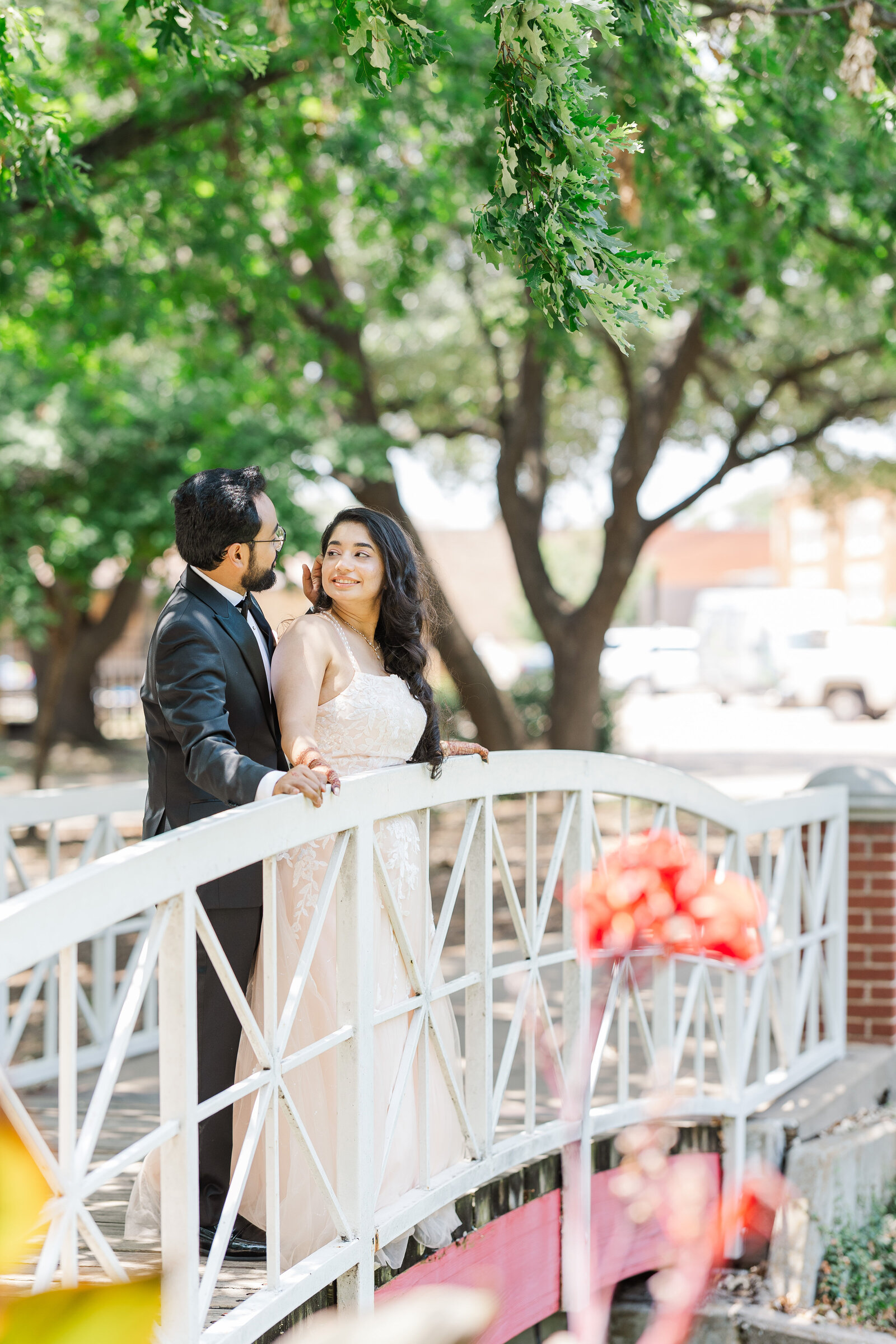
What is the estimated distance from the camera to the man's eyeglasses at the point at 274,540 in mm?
3254

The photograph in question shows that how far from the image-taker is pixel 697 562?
59281mm

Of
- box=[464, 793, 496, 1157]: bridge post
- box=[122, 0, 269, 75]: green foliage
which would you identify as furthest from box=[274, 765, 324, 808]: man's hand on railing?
box=[122, 0, 269, 75]: green foliage

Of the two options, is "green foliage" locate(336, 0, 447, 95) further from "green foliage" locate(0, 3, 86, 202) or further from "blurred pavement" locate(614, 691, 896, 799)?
"blurred pavement" locate(614, 691, 896, 799)

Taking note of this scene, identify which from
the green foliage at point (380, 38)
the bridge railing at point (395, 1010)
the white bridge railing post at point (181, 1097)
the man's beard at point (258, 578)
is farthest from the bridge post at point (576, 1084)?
the green foliage at point (380, 38)

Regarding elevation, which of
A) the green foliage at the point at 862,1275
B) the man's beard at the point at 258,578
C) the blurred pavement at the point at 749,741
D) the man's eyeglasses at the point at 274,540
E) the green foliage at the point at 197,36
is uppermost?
the green foliage at the point at 197,36

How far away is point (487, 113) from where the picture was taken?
866 centimetres

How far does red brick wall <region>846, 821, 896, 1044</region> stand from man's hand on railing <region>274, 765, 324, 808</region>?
419 centimetres

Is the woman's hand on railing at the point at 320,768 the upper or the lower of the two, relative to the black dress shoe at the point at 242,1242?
upper

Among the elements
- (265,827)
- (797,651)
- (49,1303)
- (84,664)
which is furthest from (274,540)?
(797,651)

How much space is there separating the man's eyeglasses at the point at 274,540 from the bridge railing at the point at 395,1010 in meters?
0.69

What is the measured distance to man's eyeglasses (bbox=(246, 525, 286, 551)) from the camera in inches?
128

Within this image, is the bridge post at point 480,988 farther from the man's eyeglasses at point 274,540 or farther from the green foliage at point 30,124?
the green foliage at point 30,124

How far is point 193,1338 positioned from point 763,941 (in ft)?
10.6

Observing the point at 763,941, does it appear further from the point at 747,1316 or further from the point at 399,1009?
the point at 399,1009
